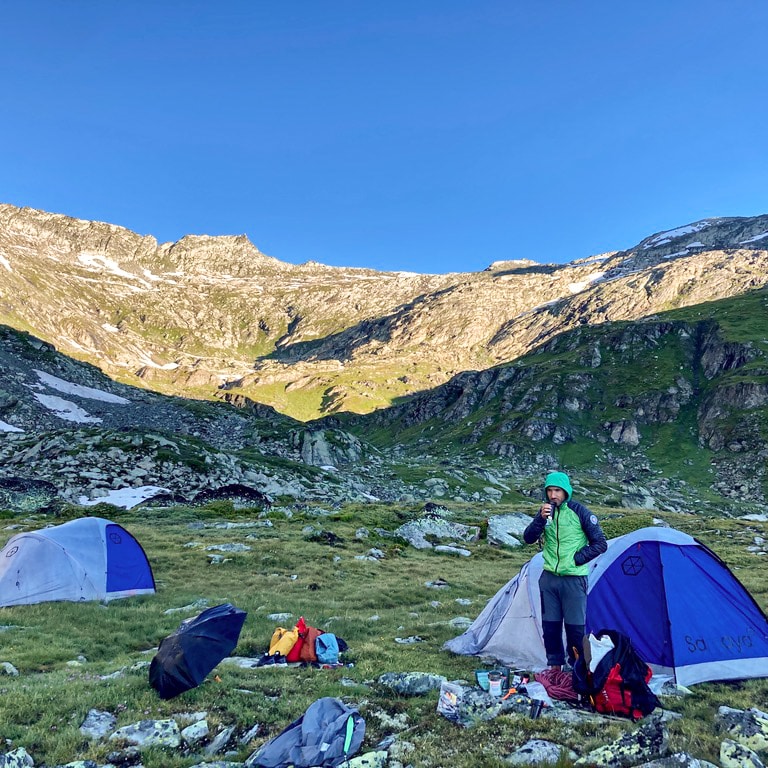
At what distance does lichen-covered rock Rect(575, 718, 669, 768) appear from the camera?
5887 mm

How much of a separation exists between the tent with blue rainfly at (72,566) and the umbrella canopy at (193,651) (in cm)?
884

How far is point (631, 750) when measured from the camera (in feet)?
19.8

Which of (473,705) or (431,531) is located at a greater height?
(473,705)

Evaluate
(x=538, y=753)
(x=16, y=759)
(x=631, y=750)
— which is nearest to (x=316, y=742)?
(x=538, y=753)

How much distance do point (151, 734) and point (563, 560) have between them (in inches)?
302

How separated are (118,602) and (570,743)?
15.5 meters

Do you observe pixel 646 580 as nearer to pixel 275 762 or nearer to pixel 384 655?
pixel 384 655

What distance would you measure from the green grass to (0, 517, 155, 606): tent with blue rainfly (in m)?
0.71

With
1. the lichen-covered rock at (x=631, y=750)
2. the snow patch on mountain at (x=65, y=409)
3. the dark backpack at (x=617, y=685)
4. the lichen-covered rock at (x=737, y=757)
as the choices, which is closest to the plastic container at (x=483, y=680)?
the dark backpack at (x=617, y=685)

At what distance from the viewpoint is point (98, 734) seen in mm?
6875

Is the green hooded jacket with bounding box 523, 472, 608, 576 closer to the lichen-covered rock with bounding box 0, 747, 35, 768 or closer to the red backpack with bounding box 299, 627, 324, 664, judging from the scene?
the red backpack with bounding box 299, 627, 324, 664

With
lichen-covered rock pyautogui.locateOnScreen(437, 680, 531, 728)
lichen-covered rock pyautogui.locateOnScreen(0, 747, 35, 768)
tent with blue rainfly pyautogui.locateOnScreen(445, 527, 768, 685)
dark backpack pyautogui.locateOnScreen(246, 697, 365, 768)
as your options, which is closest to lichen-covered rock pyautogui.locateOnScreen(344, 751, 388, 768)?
dark backpack pyautogui.locateOnScreen(246, 697, 365, 768)

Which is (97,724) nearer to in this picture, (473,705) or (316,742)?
(316,742)

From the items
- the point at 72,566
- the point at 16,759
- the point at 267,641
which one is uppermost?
the point at 16,759
